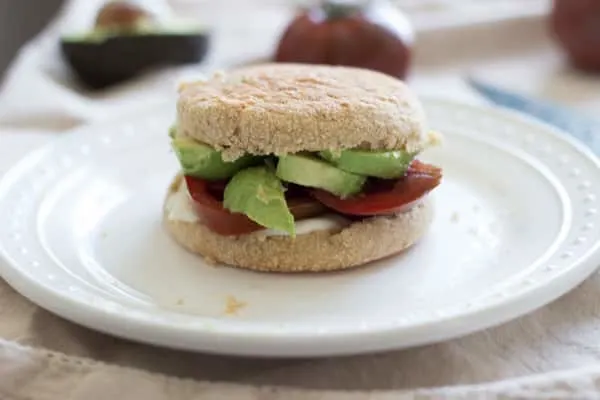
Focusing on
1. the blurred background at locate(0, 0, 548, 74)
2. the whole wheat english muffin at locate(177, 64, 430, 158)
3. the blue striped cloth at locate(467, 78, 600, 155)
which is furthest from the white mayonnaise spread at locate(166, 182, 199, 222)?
the blurred background at locate(0, 0, 548, 74)

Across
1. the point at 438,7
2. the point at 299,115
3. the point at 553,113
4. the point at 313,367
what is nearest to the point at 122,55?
the point at 438,7

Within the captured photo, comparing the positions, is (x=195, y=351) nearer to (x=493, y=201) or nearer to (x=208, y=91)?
(x=208, y=91)

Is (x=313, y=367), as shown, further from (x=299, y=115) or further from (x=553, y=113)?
(x=553, y=113)

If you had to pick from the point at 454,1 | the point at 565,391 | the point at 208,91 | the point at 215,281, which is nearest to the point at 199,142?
the point at 208,91

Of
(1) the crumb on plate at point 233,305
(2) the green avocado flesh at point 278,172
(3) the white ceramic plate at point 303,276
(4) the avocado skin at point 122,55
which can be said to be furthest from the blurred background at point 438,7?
(1) the crumb on plate at point 233,305

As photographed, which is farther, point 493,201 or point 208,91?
point 493,201

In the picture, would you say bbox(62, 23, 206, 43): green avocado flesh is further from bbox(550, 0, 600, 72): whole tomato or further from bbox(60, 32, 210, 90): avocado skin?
bbox(550, 0, 600, 72): whole tomato
